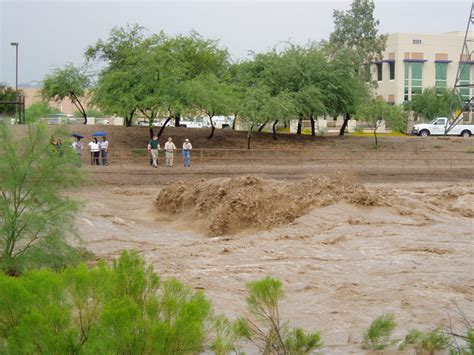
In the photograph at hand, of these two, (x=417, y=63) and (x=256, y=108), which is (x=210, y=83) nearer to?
(x=256, y=108)

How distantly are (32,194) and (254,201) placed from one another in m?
12.0

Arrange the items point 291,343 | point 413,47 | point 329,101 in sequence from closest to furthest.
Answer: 1. point 291,343
2. point 329,101
3. point 413,47

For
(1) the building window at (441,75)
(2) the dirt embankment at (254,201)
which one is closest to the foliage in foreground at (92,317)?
(2) the dirt embankment at (254,201)

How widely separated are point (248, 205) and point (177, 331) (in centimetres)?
1967

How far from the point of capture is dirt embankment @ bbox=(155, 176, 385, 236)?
2752 cm

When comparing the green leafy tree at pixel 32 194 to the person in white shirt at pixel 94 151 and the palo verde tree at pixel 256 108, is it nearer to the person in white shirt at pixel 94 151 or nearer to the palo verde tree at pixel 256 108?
the person in white shirt at pixel 94 151

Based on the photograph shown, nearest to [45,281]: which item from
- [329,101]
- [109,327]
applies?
[109,327]

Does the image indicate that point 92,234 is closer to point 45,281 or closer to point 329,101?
point 45,281

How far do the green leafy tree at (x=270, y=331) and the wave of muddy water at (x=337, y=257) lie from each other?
154cm

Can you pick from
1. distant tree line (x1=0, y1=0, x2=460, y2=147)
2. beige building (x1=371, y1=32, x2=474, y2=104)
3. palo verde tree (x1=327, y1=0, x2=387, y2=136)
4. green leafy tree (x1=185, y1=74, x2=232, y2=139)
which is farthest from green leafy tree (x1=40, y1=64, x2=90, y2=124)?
beige building (x1=371, y1=32, x2=474, y2=104)

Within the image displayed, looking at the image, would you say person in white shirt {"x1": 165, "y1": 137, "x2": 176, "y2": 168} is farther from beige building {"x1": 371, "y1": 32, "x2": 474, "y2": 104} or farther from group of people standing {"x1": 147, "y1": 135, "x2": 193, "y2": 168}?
beige building {"x1": 371, "y1": 32, "x2": 474, "y2": 104}

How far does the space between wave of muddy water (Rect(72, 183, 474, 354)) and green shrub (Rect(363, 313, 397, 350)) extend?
0.73ft

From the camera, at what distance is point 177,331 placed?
27.8 ft

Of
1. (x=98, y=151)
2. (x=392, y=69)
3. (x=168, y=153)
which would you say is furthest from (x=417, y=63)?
(x=98, y=151)
